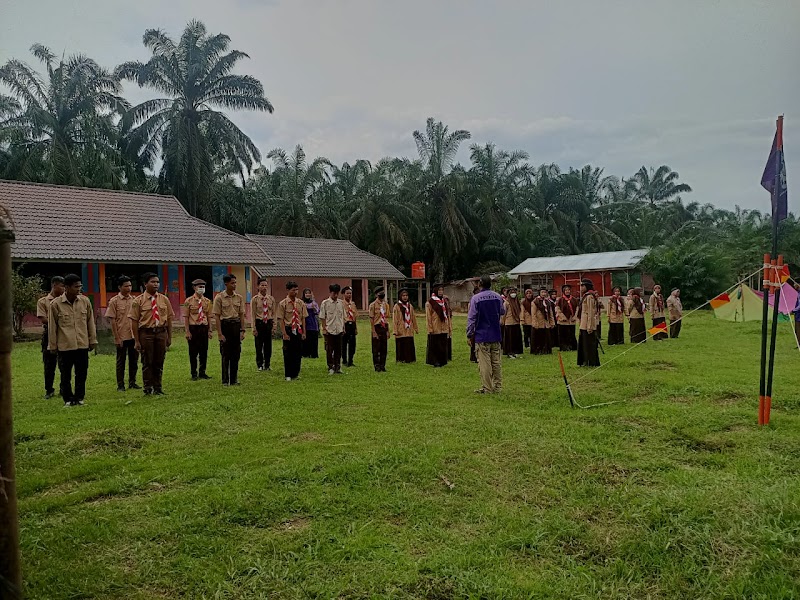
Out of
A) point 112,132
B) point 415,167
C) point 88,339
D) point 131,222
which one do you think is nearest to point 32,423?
point 88,339

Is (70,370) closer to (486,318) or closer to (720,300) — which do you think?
(486,318)

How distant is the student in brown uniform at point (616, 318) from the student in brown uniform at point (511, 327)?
8.26 feet

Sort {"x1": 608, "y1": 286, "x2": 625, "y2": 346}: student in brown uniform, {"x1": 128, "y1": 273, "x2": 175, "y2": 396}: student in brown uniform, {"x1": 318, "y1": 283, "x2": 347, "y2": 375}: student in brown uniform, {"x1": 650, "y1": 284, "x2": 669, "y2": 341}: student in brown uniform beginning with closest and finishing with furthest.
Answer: {"x1": 128, "y1": 273, "x2": 175, "y2": 396}: student in brown uniform, {"x1": 318, "y1": 283, "x2": 347, "y2": 375}: student in brown uniform, {"x1": 608, "y1": 286, "x2": 625, "y2": 346}: student in brown uniform, {"x1": 650, "y1": 284, "x2": 669, "y2": 341}: student in brown uniform

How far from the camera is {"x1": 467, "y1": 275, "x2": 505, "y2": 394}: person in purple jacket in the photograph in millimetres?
8656

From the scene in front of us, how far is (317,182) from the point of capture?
35031 mm

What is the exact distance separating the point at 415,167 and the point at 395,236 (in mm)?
5238

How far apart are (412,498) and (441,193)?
34129 mm

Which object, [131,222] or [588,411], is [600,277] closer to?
[131,222]

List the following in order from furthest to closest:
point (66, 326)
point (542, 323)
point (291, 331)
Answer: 1. point (542, 323)
2. point (291, 331)
3. point (66, 326)

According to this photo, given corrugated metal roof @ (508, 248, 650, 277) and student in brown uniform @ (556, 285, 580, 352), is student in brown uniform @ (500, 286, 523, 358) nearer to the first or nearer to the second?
student in brown uniform @ (556, 285, 580, 352)

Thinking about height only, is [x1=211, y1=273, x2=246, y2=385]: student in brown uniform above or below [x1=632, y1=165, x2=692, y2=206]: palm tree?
below

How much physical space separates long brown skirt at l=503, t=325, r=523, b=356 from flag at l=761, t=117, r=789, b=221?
804 cm

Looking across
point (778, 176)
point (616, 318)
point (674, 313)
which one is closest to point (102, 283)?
point (616, 318)

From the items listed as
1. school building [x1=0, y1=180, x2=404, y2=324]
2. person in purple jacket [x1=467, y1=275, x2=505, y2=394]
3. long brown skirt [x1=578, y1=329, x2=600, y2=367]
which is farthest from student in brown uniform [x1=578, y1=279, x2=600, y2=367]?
school building [x1=0, y1=180, x2=404, y2=324]
